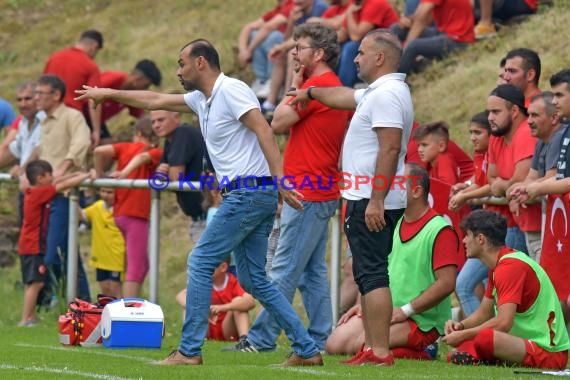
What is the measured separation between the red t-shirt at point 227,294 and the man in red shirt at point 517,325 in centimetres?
295

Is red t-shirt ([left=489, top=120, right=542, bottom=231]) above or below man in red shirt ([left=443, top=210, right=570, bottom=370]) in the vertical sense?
above

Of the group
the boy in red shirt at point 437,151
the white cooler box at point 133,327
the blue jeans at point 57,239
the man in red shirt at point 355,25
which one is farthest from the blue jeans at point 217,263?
the man in red shirt at point 355,25

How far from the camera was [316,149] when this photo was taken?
11.1 meters

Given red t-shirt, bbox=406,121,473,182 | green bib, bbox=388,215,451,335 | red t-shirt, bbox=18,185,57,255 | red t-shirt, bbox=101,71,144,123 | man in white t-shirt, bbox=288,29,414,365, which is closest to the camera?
man in white t-shirt, bbox=288,29,414,365

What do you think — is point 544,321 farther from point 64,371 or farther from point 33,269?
point 33,269

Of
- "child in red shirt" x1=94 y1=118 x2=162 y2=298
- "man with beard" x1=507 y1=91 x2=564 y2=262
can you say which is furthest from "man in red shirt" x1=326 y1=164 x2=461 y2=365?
"child in red shirt" x1=94 y1=118 x2=162 y2=298

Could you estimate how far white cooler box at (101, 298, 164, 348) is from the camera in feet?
37.8

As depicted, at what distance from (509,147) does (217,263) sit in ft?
9.73

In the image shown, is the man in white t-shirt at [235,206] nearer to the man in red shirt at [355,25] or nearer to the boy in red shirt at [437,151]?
the boy in red shirt at [437,151]

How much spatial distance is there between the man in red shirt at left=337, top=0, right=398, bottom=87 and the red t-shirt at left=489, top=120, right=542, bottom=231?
5075 millimetres

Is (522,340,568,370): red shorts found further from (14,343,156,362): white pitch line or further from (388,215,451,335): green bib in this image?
(14,343,156,362): white pitch line

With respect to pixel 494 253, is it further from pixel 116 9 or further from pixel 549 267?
pixel 116 9

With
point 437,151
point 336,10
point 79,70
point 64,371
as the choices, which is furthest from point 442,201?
point 79,70

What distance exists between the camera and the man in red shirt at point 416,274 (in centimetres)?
1067
